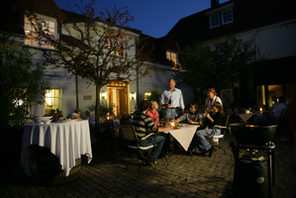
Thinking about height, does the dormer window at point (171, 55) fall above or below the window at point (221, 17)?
below

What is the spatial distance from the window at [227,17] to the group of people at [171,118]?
13.9 metres

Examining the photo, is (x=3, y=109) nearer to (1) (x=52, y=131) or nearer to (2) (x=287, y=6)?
(1) (x=52, y=131)

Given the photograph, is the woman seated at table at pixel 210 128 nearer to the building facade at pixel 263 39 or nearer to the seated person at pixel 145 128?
the seated person at pixel 145 128

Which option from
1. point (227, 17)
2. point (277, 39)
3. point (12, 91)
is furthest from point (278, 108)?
point (227, 17)

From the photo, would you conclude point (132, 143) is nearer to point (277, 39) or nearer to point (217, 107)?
point (217, 107)

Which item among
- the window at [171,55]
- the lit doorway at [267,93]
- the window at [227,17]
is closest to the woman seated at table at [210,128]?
the lit doorway at [267,93]

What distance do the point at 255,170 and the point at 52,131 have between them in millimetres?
3462

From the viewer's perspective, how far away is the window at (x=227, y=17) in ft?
58.5

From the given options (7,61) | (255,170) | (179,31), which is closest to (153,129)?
(255,170)

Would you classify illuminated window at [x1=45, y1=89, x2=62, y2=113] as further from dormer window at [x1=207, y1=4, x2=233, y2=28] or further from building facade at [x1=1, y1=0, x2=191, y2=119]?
dormer window at [x1=207, y1=4, x2=233, y2=28]

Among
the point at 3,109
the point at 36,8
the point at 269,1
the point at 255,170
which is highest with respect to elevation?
the point at 269,1

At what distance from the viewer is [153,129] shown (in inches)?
187

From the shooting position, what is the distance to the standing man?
651cm

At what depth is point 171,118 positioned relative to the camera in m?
5.84
